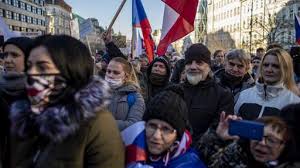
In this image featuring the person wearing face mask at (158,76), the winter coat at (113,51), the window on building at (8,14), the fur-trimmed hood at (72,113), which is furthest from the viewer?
the window on building at (8,14)

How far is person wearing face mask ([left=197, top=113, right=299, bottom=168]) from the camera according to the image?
263 centimetres

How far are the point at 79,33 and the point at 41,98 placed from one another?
36.6 ft

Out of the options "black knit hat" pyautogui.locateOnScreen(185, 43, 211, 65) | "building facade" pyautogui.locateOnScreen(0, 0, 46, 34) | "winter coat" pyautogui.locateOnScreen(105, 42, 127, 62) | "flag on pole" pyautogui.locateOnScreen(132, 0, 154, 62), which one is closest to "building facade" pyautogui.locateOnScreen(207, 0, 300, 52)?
"building facade" pyautogui.locateOnScreen(0, 0, 46, 34)

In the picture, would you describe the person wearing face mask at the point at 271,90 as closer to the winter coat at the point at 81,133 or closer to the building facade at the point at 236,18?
the winter coat at the point at 81,133

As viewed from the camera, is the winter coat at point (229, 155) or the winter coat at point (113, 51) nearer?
the winter coat at point (229, 155)

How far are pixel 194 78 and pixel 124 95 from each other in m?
0.80

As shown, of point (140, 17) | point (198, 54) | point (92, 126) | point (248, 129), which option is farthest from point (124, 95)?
point (140, 17)

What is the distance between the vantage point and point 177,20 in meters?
7.07

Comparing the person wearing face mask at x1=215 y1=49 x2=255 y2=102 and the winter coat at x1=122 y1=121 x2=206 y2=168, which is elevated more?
the person wearing face mask at x1=215 y1=49 x2=255 y2=102

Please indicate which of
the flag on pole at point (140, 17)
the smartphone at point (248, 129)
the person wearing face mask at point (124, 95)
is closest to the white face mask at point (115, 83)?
the person wearing face mask at point (124, 95)

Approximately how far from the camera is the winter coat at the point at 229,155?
2.70 m

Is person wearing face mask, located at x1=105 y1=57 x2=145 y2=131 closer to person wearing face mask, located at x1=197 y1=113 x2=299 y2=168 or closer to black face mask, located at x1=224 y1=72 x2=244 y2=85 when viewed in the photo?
person wearing face mask, located at x1=197 y1=113 x2=299 y2=168

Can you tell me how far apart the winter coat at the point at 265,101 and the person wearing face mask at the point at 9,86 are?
2.25 metres

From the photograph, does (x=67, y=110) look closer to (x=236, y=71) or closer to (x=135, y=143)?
(x=135, y=143)
